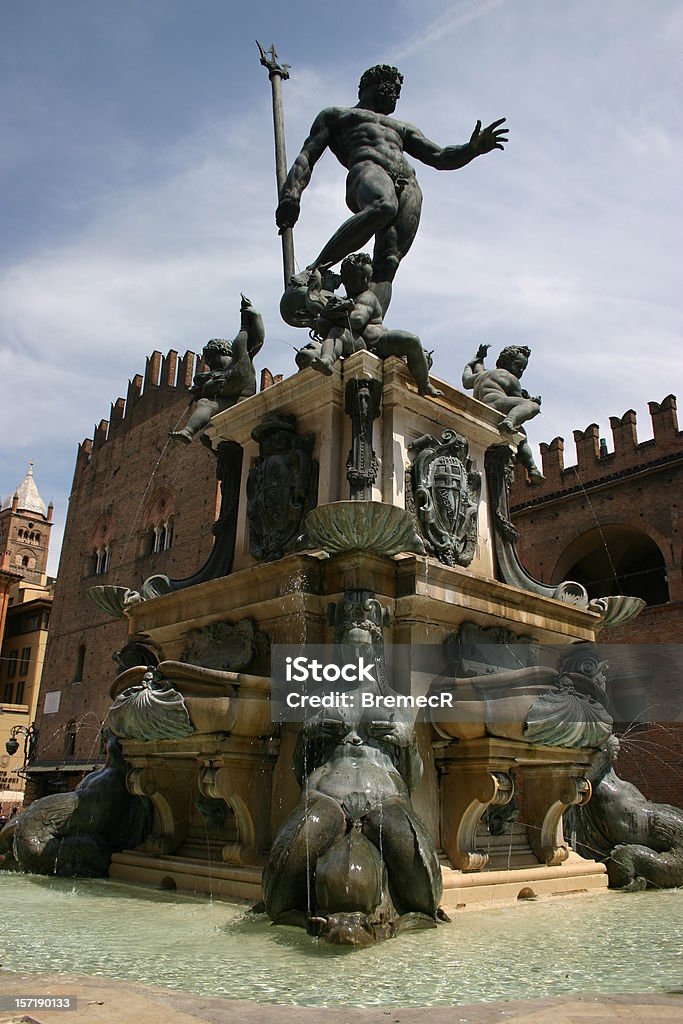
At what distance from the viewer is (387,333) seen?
653 centimetres

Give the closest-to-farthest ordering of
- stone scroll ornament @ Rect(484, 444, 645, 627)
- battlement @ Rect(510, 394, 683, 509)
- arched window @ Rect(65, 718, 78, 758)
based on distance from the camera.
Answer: stone scroll ornament @ Rect(484, 444, 645, 627) < battlement @ Rect(510, 394, 683, 509) < arched window @ Rect(65, 718, 78, 758)

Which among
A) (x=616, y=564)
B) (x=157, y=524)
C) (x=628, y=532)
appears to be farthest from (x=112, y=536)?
(x=628, y=532)

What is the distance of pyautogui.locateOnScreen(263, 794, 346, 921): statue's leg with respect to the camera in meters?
3.92

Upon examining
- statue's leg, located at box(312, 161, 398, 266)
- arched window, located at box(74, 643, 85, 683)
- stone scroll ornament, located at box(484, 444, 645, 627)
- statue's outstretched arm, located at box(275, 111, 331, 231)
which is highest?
arched window, located at box(74, 643, 85, 683)

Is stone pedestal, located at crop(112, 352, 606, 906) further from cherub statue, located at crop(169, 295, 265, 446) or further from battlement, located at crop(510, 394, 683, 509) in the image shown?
battlement, located at crop(510, 394, 683, 509)

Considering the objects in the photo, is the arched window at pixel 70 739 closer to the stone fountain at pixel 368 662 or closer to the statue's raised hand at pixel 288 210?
the stone fountain at pixel 368 662

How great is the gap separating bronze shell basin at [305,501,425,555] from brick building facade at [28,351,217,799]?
31.4 meters

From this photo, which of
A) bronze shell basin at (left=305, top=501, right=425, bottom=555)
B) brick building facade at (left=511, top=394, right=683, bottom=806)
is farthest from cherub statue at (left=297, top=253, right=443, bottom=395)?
brick building facade at (left=511, top=394, right=683, bottom=806)

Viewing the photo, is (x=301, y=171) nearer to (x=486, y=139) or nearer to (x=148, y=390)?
(x=486, y=139)

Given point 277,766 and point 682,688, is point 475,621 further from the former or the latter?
point 682,688

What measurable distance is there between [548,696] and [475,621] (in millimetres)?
881

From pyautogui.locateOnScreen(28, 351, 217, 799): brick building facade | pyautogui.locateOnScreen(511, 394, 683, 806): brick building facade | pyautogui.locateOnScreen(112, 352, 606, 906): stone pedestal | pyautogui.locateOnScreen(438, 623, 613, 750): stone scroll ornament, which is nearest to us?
pyautogui.locateOnScreen(438, 623, 613, 750): stone scroll ornament

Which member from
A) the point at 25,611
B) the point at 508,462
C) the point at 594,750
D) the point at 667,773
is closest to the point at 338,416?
the point at 508,462

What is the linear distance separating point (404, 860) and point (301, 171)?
20.3 ft
